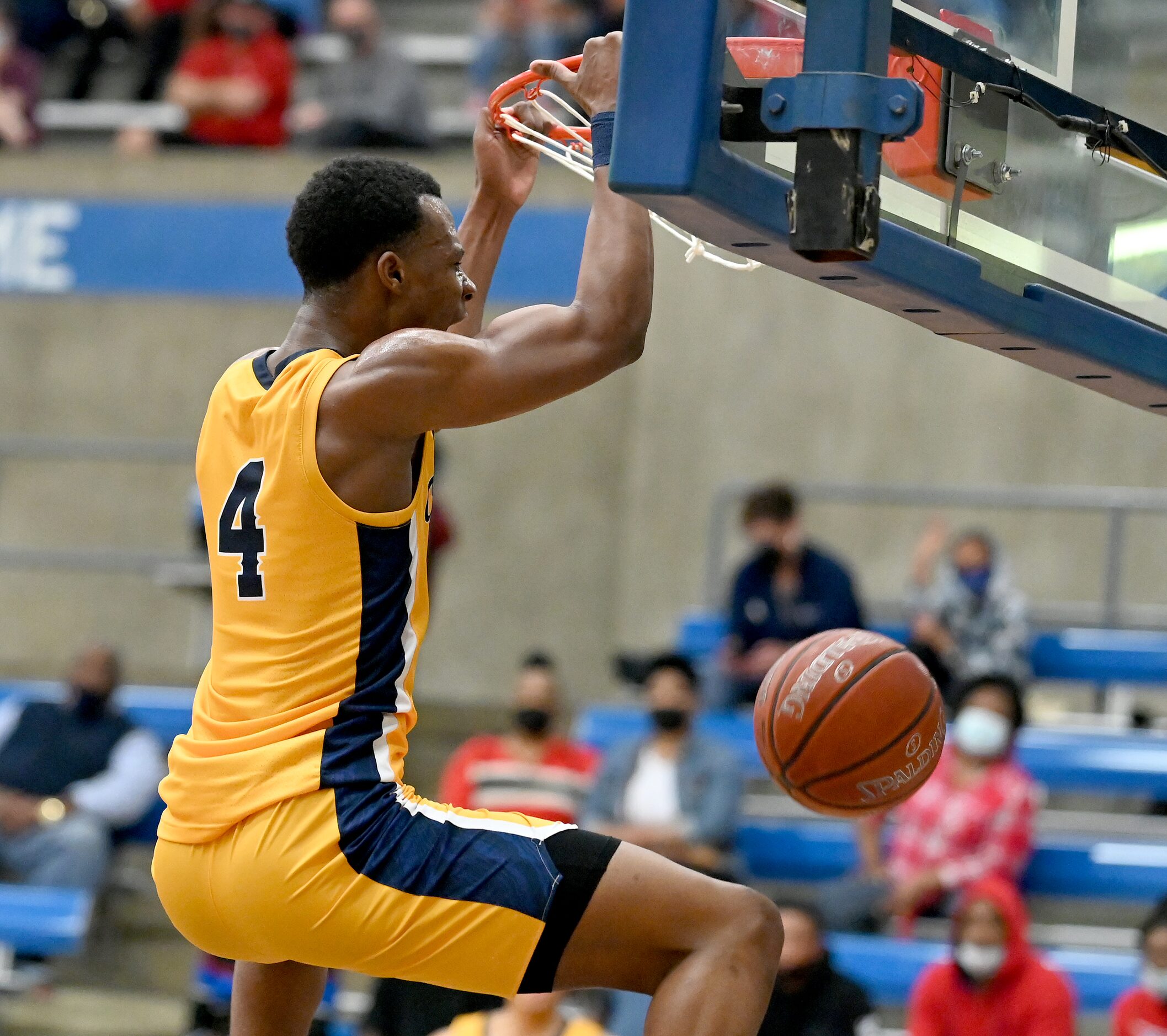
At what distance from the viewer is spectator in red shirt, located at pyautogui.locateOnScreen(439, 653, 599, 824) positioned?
26.2 ft

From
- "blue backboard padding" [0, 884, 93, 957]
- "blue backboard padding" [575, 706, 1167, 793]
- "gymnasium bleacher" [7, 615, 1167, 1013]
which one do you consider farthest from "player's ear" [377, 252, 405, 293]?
"blue backboard padding" [0, 884, 93, 957]

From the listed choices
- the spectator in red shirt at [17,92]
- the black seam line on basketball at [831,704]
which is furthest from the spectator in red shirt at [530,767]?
the spectator in red shirt at [17,92]

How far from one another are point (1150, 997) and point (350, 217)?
4263 millimetres

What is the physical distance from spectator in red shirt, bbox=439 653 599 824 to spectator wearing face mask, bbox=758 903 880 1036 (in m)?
1.65

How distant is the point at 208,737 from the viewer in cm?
333

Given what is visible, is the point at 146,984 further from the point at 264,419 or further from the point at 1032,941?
the point at 264,419

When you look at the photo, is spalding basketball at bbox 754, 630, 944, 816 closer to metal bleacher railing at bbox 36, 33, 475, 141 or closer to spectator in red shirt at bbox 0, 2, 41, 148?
metal bleacher railing at bbox 36, 33, 475, 141

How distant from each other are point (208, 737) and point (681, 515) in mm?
7881

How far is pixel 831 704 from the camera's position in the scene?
400cm

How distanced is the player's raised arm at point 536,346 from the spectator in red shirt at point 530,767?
186 inches

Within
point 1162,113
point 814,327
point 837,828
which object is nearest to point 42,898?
point 837,828

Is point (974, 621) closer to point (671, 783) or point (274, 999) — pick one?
point (671, 783)

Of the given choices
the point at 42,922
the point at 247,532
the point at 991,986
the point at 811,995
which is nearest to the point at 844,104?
the point at 247,532

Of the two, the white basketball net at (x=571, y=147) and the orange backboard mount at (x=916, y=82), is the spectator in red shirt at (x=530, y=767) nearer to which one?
→ the white basketball net at (x=571, y=147)
